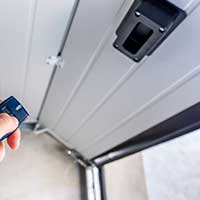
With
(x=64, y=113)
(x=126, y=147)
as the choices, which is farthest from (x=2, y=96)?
(x=126, y=147)

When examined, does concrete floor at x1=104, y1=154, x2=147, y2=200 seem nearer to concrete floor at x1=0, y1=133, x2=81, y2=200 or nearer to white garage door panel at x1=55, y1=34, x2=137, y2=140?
concrete floor at x1=0, y1=133, x2=81, y2=200

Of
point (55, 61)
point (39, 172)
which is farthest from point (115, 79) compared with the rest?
point (39, 172)

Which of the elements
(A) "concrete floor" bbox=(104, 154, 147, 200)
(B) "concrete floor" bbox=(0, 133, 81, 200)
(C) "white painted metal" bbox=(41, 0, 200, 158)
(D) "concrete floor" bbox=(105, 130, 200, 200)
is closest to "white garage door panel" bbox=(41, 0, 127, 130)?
(C) "white painted metal" bbox=(41, 0, 200, 158)

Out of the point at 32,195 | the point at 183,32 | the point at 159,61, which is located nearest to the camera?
the point at 183,32

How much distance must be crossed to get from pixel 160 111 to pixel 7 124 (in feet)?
3.32

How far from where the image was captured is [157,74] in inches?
48.0

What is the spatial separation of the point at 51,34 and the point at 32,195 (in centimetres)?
189

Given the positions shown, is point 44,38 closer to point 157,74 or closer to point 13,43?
point 13,43

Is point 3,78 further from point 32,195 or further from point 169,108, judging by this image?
point 32,195

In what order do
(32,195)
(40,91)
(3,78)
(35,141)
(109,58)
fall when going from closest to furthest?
1. (109,58)
2. (3,78)
3. (40,91)
4. (32,195)
5. (35,141)

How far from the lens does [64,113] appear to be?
2236 millimetres

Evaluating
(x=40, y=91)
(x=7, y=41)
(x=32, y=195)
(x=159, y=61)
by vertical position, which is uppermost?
(x=159, y=61)

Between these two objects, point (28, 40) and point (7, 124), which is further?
point (28, 40)

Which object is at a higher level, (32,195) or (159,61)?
(159,61)
